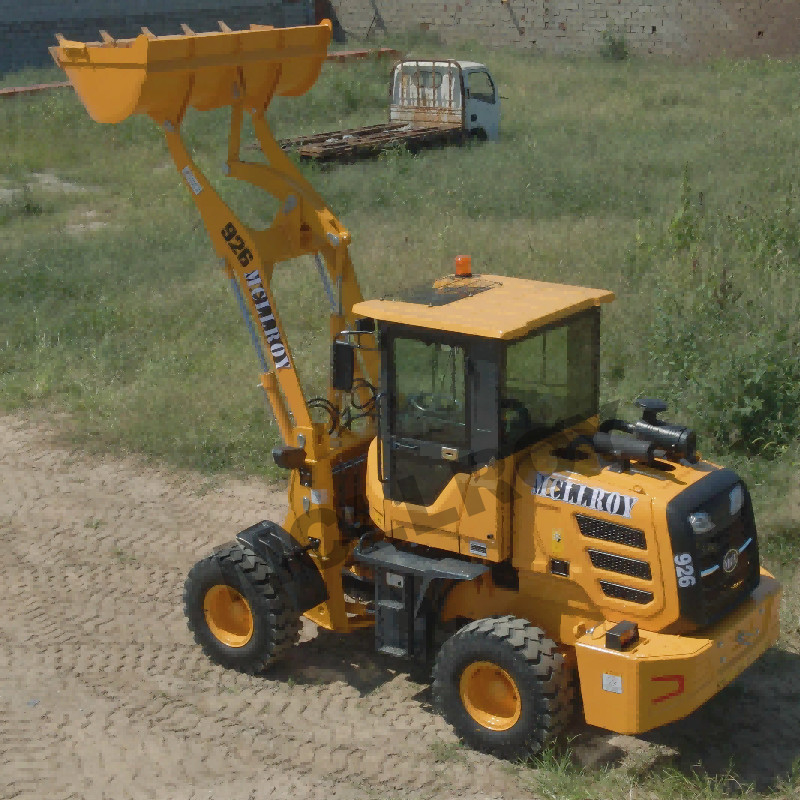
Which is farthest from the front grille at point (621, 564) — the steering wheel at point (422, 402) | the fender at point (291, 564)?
the fender at point (291, 564)

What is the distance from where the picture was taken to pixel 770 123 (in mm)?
17984

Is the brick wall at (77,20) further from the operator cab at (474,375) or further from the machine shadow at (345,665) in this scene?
the operator cab at (474,375)

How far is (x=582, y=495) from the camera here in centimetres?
555

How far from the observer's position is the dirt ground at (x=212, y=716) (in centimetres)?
570

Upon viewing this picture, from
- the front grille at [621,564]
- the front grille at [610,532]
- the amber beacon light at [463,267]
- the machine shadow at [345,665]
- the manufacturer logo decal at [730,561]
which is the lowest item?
the machine shadow at [345,665]

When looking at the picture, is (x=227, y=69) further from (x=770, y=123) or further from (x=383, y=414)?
(x=770, y=123)

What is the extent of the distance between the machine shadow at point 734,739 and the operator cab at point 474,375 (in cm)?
157

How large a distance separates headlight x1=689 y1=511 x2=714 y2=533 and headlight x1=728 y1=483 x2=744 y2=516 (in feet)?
0.96

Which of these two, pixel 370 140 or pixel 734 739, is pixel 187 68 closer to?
pixel 734 739

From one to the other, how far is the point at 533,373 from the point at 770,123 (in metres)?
13.8

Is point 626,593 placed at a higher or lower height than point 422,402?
lower

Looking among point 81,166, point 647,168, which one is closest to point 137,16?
point 81,166

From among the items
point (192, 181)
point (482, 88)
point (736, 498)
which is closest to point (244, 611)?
point (192, 181)

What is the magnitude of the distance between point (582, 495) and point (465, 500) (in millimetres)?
619
